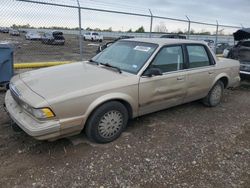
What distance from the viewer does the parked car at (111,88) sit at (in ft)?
9.95

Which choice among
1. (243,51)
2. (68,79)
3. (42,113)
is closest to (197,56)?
(68,79)

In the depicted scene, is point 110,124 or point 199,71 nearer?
point 110,124

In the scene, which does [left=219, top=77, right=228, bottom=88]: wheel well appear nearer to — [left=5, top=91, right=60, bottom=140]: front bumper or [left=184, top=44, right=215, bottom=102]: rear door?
[left=184, top=44, right=215, bottom=102]: rear door

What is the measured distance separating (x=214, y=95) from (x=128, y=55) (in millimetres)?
2450

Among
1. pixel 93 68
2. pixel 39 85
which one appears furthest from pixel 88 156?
pixel 93 68

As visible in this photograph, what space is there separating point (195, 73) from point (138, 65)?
1403mm

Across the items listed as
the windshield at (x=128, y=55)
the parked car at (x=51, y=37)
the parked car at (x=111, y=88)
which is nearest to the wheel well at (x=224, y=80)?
the parked car at (x=111, y=88)

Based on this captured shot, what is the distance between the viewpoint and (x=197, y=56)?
488cm

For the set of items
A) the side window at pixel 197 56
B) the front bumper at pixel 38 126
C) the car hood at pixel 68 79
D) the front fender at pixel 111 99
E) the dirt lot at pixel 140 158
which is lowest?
the dirt lot at pixel 140 158

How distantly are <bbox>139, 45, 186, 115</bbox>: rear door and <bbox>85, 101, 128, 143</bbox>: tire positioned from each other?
1.36 feet

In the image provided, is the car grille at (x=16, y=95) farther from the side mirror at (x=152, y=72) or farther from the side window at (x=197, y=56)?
the side window at (x=197, y=56)

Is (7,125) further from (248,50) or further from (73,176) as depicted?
(248,50)

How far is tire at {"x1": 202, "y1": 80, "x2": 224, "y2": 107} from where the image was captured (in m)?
5.34

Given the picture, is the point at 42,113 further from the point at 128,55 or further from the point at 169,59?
the point at 169,59
